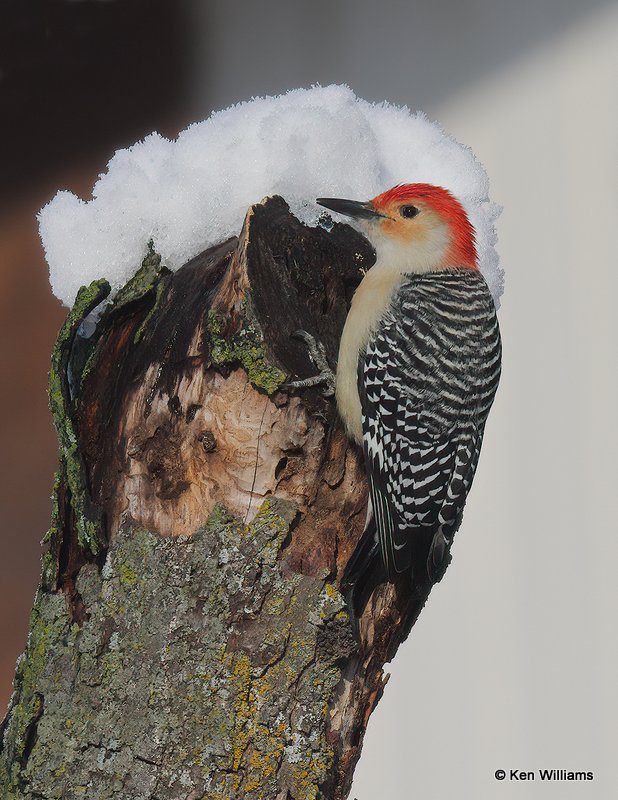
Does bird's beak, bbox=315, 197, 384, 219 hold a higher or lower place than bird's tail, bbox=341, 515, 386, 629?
higher

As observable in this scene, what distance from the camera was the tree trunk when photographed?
5.18 feet

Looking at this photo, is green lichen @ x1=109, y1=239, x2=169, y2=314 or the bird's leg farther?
green lichen @ x1=109, y1=239, x2=169, y2=314

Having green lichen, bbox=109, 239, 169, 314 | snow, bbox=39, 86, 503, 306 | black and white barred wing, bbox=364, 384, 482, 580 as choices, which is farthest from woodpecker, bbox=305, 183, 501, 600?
green lichen, bbox=109, 239, 169, 314

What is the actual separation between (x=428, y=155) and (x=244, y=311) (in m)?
0.91

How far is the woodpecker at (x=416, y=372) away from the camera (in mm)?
1869

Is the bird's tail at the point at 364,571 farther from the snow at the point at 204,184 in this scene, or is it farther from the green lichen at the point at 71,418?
the snow at the point at 204,184

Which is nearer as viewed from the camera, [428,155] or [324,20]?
[428,155]

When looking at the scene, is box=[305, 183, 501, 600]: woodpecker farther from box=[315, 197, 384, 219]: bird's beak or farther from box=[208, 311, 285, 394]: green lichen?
box=[208, 311, 285, 394]: green lichen

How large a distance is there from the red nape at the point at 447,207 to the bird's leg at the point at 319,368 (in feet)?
1.68

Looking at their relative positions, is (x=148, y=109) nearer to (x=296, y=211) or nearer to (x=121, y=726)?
(x=296, y=211)

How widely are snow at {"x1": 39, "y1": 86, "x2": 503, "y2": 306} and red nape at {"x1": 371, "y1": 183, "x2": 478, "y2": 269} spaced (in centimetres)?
12

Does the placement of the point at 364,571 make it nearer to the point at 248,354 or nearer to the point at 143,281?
the point at 248,354

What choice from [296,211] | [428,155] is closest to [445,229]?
[428,155]

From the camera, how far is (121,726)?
1.59 meters
